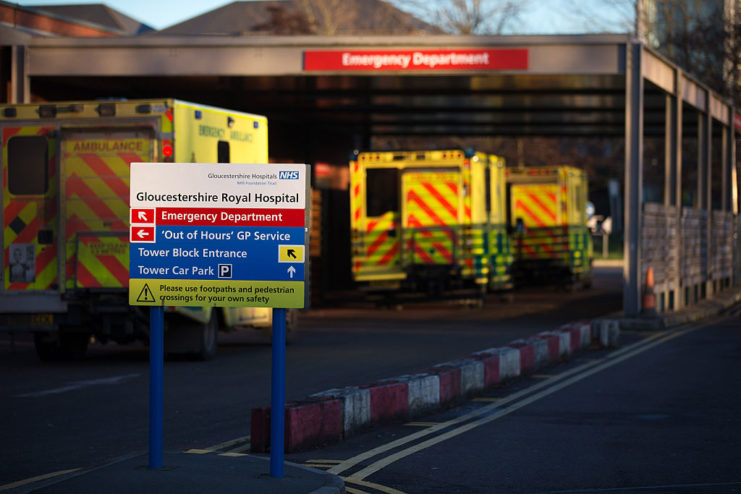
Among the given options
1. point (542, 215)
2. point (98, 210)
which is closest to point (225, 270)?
point (98, 210)

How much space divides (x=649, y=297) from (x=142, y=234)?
46.4ft

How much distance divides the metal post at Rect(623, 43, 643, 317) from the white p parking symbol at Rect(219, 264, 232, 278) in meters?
13.6

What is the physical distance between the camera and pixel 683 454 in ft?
28.1

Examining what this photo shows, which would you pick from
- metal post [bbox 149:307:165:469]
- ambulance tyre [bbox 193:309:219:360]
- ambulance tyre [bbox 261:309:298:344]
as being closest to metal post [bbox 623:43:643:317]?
ambulance tyre [bbox 261:309:298:344]

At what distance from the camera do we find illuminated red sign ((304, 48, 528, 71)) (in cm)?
1973

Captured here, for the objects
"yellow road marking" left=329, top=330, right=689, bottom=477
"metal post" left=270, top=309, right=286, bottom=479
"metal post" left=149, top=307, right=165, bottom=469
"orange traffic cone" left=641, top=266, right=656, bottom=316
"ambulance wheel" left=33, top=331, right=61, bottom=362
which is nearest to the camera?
"metal post" left=270, top=309, right=286, bottom=479

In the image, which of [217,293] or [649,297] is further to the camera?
[649,297]

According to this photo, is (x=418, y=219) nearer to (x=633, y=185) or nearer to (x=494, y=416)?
(x=633, y=185)

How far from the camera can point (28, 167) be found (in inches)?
564

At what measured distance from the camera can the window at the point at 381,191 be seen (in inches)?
957

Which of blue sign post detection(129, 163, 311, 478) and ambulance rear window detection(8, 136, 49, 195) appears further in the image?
ambulance rear window detection(8, 136, 49, 195)

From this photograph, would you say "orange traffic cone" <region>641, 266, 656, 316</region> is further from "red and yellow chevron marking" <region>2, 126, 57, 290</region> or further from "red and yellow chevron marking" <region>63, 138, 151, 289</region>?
"red and yellow chevron marking" <region>2, 126, 57, 290</region>

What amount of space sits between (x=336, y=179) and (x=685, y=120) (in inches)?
359

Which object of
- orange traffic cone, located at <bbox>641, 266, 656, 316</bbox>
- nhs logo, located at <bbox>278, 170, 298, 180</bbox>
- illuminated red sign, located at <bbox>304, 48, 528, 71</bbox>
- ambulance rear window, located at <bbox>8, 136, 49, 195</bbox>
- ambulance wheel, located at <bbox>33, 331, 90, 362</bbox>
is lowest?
ambulance wheel, located at <bbox>33, 331, 90, 362</bbox>
